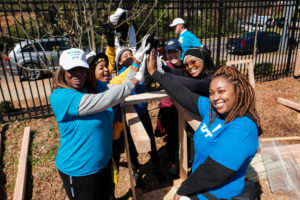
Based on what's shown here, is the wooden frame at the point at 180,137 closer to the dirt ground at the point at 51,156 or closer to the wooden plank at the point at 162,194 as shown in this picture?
the wooden plank at the point at 162,194

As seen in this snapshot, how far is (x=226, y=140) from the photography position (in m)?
1.28

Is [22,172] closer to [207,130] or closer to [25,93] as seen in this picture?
[207,130]

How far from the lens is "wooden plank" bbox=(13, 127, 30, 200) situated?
10.2ft

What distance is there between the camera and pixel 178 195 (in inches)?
60.6

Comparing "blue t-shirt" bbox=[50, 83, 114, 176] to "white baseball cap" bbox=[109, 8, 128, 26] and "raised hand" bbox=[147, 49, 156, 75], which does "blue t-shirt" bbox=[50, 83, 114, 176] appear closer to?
"raised hand" bbox=[147, 49, 156, 75]

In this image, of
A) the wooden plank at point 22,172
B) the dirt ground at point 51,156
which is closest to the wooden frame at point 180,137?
the dirt ground at point 51,156

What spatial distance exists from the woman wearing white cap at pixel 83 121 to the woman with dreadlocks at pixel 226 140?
652 mm

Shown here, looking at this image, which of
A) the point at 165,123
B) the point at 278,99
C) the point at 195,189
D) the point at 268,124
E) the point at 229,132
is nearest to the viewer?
the point at 229,132

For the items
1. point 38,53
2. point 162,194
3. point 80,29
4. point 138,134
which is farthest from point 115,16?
point 162,194

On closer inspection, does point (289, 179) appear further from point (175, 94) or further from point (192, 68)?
point (175, 94)

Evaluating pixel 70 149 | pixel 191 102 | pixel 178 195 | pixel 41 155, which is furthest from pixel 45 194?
pixel 191 102

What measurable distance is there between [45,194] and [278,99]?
20.0ft

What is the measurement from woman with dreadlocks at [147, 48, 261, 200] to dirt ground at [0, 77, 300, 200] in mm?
2084

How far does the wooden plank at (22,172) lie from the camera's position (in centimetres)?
310
